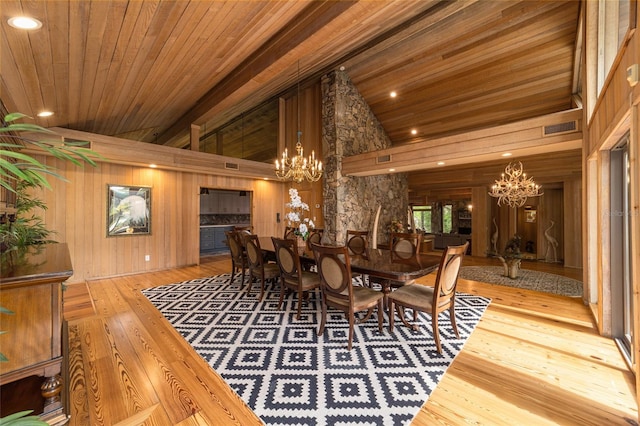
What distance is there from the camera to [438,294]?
2613 millimetres

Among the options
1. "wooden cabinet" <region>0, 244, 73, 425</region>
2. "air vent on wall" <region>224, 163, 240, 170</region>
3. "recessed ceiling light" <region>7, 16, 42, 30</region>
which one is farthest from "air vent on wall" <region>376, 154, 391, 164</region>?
"wooden cabinet" <region>0, 244, 73, 425</region>

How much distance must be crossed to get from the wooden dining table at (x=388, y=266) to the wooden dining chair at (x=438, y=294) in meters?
0.19

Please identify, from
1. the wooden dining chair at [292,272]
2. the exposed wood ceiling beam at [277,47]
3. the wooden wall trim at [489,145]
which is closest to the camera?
the exposed wood ceiling beam at [277,47]

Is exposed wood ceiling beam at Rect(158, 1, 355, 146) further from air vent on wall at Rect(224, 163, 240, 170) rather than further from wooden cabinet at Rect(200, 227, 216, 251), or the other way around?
wooden cabinet at Rect(200, 227, 216, 251)

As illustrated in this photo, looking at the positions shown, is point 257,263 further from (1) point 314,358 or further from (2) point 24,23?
(2) point 24,23

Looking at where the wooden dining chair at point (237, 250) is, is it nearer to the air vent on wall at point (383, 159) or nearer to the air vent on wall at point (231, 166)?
the air vent on wall at point (231, 166)

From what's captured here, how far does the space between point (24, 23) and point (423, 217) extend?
1150 centimetres

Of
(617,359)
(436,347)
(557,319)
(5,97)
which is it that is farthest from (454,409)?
(5,97)

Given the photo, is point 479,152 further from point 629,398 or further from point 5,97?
point 5,97

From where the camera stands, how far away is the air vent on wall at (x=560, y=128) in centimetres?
383

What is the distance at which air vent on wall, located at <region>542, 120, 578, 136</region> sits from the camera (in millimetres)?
3830

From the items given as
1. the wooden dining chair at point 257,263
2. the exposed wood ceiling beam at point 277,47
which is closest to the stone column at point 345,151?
the wooden dining chair at point 257,263

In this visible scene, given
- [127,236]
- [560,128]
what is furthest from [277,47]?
[127,236]

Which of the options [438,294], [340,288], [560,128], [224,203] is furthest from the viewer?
[224,203]
